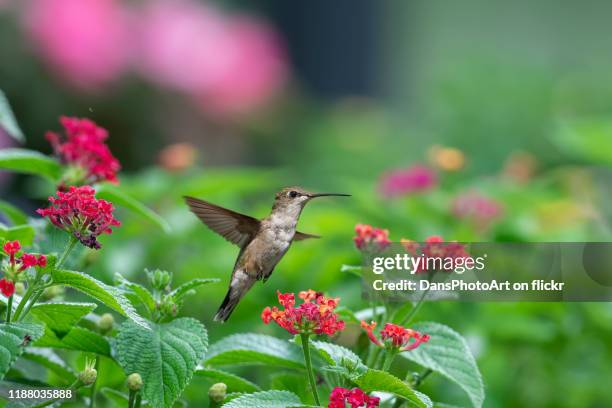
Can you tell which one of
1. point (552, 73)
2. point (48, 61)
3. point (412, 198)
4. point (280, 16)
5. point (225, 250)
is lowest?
point (225, 250)

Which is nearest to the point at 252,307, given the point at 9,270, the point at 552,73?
the point at 9,270

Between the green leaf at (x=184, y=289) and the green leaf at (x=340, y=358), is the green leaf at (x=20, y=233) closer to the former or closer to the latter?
the green leaf at (x=184, y=289)

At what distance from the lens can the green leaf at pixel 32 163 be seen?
132 cm

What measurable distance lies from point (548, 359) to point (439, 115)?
2088mm

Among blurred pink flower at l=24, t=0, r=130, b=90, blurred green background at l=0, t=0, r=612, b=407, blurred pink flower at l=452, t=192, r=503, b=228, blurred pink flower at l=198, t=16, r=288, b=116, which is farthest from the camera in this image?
blurred pink flower at l=198, t=16, r=288, b=116

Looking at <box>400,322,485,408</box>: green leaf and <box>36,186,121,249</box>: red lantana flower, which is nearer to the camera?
<box>36,186,121,249</box>: red lantana flower

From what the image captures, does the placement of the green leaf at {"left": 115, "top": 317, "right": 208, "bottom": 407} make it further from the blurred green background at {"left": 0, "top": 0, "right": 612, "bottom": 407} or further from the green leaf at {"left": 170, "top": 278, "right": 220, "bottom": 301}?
the blurred green background at {"left": 0, "top": 0, "right": 612, "bottom": 407}

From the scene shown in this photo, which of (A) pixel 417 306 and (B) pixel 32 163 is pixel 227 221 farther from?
(B) pixel 32 163

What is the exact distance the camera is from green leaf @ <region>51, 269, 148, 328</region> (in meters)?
0.93

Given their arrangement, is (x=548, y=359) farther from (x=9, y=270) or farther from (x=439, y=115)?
(x=439, y=115)

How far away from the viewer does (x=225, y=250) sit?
2188mm

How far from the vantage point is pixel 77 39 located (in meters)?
3.67

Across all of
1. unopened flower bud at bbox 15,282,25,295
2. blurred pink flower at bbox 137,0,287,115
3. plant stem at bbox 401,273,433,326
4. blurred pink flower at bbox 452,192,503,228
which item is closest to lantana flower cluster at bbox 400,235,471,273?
plant stem at bbox 401,273,433,326

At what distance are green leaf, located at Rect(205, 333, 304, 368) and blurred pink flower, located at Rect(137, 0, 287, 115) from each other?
2.84 m
